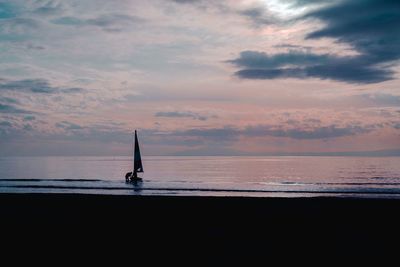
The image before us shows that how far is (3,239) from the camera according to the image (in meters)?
11.0

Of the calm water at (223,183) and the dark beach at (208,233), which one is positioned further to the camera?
the calm water at (223,183)

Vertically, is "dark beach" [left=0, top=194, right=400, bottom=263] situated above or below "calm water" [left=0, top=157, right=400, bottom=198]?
above

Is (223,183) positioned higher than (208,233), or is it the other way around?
(208,233)

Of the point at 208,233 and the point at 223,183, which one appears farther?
the point at 223,183

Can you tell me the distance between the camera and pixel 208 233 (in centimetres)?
1214

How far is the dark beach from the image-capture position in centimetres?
961

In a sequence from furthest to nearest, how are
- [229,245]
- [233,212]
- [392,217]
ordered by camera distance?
[233,212] < [392,217] < [229,245]

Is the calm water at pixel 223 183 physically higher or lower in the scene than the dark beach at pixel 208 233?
lower

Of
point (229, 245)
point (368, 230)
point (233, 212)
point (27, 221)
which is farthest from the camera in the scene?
point (233, 212)

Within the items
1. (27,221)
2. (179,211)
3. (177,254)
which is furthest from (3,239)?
(179,211)

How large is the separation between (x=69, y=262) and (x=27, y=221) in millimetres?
7318

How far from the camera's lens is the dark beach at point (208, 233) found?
9.61 meters

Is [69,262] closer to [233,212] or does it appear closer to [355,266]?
[355,266]

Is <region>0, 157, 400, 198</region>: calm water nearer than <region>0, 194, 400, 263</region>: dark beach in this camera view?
No
